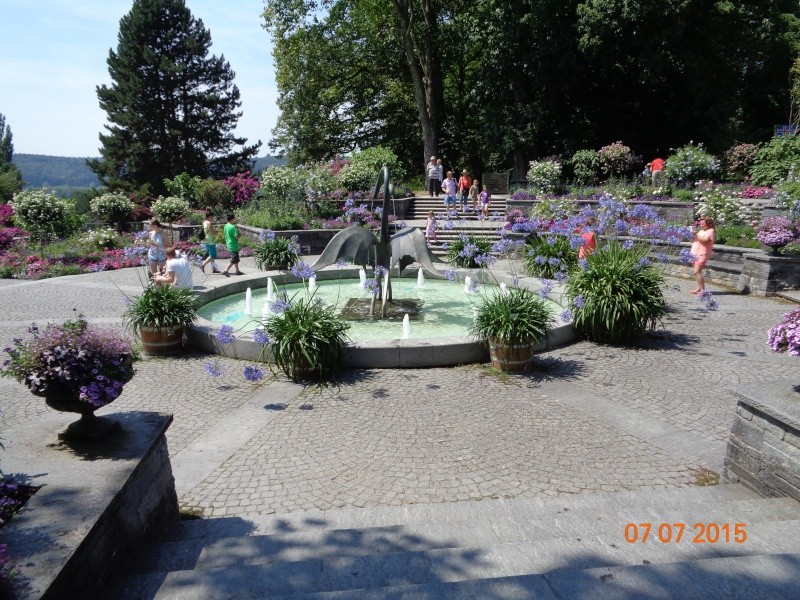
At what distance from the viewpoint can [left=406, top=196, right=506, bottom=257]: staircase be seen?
58.6 ft

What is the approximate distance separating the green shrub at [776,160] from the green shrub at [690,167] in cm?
185

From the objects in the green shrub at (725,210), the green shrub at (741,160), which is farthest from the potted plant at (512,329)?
the green shrub at (741,160)

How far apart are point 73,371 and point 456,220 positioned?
645 inches

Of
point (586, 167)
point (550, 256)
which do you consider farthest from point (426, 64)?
point (550, 256)

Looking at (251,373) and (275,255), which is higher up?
(275,255)

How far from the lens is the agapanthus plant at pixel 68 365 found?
342cm

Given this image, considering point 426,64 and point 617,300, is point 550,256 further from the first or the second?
point 426,64

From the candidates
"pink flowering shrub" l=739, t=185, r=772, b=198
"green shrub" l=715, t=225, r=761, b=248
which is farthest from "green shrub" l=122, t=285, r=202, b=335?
"pink flowering shrub" l=739, t=185, r=772, b=198

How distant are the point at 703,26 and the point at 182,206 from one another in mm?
23971

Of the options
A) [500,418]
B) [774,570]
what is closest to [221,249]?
[500,418]

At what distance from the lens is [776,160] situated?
19109mm

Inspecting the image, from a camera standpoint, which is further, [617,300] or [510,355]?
[617,300]

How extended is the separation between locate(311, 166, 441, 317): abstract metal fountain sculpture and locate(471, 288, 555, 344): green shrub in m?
1.46

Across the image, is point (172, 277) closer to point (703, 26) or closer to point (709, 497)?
point (709, 497)
